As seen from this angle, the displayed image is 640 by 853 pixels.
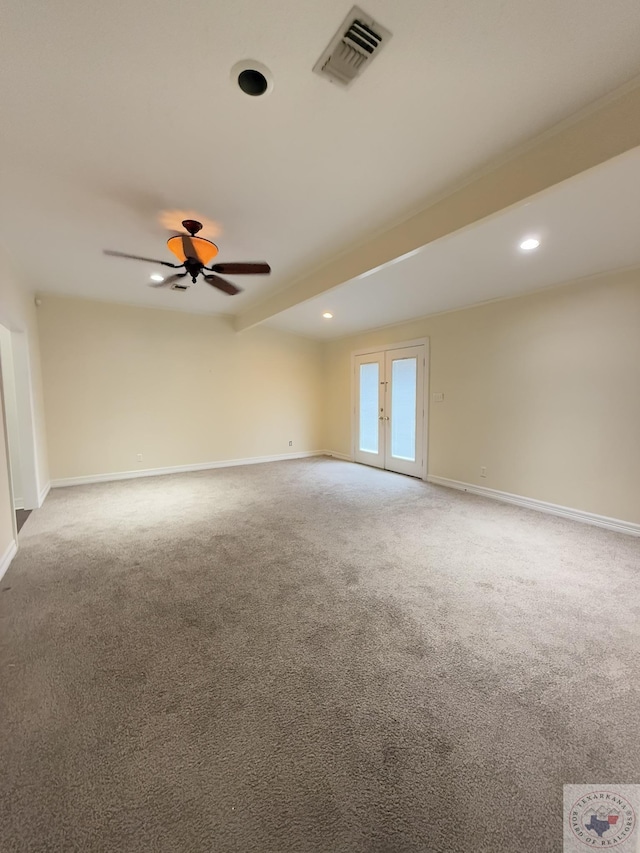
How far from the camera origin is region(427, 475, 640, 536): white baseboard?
331 cm

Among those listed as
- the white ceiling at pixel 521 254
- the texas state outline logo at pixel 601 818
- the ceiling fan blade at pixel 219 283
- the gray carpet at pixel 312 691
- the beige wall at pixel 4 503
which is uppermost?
the white ceiling at pixel 521 254

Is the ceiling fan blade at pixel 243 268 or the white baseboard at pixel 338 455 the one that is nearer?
the ceiling fan blade at pixel 243 268

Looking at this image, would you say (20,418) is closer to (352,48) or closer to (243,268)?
(243,268)

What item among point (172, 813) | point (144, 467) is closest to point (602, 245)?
point (172, 813)

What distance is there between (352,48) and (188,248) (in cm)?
173

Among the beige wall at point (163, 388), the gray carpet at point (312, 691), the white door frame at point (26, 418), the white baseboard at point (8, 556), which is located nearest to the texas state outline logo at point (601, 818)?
the gray carpet at point (312, 691)

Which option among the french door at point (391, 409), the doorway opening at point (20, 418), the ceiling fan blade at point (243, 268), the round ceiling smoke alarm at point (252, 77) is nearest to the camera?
the round ceiling smoke alarm at point (252, 77)

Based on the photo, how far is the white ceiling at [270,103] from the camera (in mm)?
1336

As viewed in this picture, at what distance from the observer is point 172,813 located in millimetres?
1090

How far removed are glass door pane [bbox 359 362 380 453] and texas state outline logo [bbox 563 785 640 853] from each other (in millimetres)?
5137

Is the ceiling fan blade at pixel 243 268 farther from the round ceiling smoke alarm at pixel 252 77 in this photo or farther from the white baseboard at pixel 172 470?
the white baseboard at pixel 172 470

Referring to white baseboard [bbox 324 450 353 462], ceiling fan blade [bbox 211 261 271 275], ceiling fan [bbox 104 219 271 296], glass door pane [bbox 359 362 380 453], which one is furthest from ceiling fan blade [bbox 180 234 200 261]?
white baseboard [bbox 324 450 353 462]

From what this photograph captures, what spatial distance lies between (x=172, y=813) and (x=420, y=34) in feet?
9.74

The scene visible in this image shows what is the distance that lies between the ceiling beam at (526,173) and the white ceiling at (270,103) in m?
0.09
